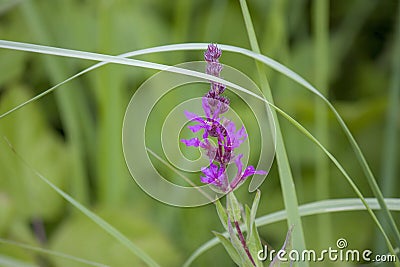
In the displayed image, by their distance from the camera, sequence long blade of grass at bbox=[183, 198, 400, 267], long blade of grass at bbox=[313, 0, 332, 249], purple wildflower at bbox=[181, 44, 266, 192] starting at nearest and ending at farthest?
purple wildflower at bbox=[181, 44, 266, 192]
long blade of grass at bbox=[183, 198, 400, 267]
long blade of grass at bbox=[313, 0, 332, 249]

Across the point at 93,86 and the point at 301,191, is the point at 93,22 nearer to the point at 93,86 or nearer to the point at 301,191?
the point at 93,86

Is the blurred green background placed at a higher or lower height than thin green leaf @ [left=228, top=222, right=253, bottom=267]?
higher

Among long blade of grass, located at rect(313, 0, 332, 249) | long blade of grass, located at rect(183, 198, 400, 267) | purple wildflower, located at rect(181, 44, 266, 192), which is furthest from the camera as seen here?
long blade of grass, located at rect(313, 0, 332, 249)

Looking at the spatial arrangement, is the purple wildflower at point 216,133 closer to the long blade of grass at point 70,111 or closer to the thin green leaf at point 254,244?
the thin green leaf at point 254,244

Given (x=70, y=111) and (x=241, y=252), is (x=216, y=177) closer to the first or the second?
(x=241, y=252)

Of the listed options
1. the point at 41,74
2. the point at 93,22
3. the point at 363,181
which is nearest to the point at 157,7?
the point at 93,22

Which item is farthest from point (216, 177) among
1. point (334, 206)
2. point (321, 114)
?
point (321, 114)

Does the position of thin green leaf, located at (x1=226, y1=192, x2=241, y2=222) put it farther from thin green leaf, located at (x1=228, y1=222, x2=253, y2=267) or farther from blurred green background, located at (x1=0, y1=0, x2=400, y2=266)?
blurred green background, located at (x1=0, y1=0, x2=400, y2=266)

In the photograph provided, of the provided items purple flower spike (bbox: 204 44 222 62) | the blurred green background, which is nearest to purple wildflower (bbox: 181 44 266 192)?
purple flower spike (bbox: 204 44 222 62)

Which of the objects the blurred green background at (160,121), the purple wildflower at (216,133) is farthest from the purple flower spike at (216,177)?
the blurred green background at (160,121)
